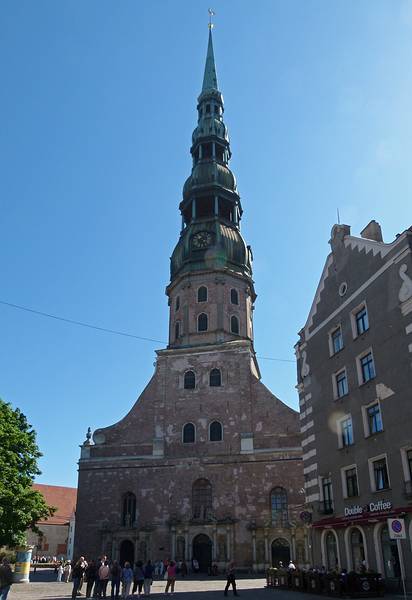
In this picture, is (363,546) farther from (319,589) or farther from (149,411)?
(149,411)

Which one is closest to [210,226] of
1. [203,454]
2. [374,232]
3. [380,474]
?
[203,454]

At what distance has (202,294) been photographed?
132 ft

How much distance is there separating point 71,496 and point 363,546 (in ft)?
209

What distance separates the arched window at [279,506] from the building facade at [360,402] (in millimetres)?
11187

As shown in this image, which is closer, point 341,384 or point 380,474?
point 380,474

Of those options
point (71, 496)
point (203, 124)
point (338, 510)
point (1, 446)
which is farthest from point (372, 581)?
point (71, 496)

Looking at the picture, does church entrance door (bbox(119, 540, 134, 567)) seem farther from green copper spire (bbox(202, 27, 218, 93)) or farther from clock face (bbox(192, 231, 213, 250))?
green copper spire (bbox(202, 27, 218, 93))

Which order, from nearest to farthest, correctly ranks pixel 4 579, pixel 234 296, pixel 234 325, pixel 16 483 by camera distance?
pixel 4 579 → pixel 16 483 → pixel 234 325 → pixel 234 296

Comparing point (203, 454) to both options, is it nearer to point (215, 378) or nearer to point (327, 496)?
point (215, 378)

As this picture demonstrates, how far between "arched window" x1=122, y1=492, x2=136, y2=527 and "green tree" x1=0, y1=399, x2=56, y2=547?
512cm

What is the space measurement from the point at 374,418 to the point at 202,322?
22.4 metres

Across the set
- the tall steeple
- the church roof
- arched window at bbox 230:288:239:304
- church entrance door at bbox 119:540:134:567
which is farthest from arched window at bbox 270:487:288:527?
the church roof

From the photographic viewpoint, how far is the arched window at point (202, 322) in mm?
39438

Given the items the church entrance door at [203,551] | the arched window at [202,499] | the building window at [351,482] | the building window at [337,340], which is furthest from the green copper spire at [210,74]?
the building window at [351,482]
